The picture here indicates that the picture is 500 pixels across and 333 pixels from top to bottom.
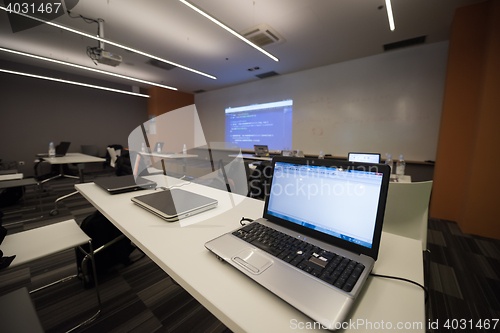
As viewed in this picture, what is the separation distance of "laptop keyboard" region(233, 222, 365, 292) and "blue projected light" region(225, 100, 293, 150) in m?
5.74

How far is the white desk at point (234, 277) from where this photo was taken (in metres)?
0.38

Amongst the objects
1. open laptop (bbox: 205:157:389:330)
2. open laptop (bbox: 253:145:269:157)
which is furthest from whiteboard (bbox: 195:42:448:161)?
open laptop (bbox: 205:157:389:330)

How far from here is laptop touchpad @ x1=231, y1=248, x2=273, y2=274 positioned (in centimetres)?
48

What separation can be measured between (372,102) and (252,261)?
533 cm

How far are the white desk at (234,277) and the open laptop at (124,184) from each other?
0.35 metres

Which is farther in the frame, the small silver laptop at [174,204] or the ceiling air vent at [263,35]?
the ceiling air vent at [263,35]

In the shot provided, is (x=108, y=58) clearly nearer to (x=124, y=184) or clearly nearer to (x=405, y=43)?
(x=124, y=184)

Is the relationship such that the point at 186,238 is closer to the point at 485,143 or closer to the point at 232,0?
the point at 232,0

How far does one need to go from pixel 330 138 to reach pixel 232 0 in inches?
149

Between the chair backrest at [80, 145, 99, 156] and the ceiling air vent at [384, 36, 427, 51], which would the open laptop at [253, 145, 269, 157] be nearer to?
the ceiling air vent at [384, 36, 427, 51]

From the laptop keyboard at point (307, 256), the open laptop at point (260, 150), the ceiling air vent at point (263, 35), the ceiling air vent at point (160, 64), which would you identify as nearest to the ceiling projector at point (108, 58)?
the ceiling air vent at point (160, 64)

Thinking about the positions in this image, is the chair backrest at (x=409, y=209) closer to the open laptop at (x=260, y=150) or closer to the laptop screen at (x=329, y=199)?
the laptop screen at (x=329, y=199)

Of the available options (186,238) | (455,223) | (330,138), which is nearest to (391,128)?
(330,138)

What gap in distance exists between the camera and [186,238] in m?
0.68
